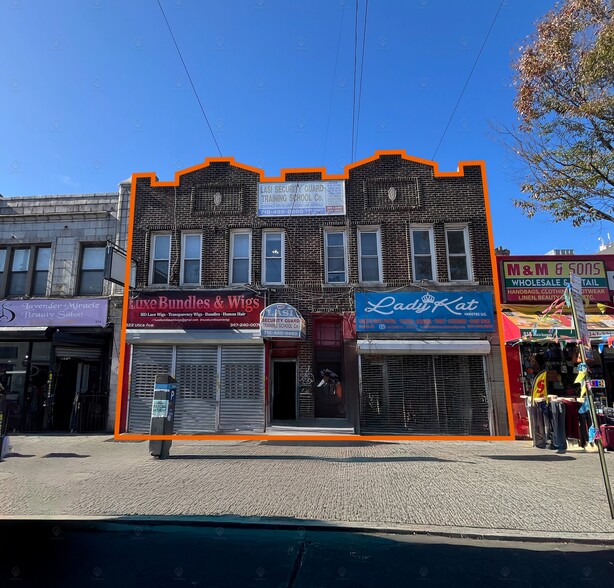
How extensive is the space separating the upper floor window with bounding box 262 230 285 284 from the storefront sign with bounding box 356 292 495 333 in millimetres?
2730

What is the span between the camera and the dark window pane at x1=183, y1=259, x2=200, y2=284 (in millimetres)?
13180

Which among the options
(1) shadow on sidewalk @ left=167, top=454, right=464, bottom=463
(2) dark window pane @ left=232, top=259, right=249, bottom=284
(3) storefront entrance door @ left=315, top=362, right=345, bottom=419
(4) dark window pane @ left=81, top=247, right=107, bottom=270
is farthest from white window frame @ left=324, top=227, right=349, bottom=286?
(4) dark window pane @ left=81, top=247, right=107, bottom=270

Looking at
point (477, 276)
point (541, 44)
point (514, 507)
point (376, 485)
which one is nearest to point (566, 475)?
point (514, 507)

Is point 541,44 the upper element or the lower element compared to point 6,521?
upper

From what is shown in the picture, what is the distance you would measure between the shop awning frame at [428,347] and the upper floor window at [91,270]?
9.72m

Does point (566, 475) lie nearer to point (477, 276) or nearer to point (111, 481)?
point (477, 276)

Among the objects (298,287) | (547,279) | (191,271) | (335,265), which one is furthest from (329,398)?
(547,279)

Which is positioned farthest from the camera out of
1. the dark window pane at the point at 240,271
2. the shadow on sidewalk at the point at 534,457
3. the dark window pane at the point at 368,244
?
the dark window pane at the point at 240,271

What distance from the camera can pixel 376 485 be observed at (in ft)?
22.8

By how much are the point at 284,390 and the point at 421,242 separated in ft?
19.7

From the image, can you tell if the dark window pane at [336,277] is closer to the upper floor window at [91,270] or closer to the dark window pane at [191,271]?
the dark window pane at [191,271]

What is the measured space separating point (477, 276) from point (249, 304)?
21.1 ft

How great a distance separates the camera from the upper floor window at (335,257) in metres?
12.8

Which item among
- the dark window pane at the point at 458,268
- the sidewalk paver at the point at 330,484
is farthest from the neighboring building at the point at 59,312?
the dark window pane at the point at 458,268
